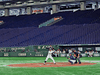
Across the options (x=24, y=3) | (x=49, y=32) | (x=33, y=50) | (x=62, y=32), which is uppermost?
(x=24, y=3)

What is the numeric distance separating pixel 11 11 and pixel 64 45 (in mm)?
38827

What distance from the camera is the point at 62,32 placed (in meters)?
49.2

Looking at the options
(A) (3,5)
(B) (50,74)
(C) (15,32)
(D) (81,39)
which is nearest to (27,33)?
(C) (15,32)

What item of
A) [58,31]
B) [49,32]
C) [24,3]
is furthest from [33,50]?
[24,3]

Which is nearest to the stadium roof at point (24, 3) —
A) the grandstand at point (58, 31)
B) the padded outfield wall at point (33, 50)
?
the grandstand at point (58, 31)

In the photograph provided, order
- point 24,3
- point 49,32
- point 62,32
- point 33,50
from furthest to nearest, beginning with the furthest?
point 24,3
point 49,32
point 62,32
point 33,50

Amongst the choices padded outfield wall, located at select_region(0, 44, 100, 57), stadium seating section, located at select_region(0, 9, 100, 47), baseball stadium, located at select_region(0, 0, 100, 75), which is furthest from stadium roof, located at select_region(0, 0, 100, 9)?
padded outfield wall, located at select_region(0, 44, 100, 57)

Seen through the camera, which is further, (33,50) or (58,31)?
(58,31)

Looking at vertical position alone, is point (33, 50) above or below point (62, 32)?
below

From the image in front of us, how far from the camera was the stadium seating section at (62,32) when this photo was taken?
45756 millimetres

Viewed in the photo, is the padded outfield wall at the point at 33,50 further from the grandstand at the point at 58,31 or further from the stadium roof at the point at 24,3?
the stadium roof at the point at 24,3

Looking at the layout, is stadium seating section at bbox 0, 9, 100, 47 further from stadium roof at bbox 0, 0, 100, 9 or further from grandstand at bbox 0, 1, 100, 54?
stadium roof at bbox 0, 0, 100, 9

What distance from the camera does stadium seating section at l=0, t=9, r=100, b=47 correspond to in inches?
1801

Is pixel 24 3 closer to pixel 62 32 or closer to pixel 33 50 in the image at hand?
pixel 62 32
